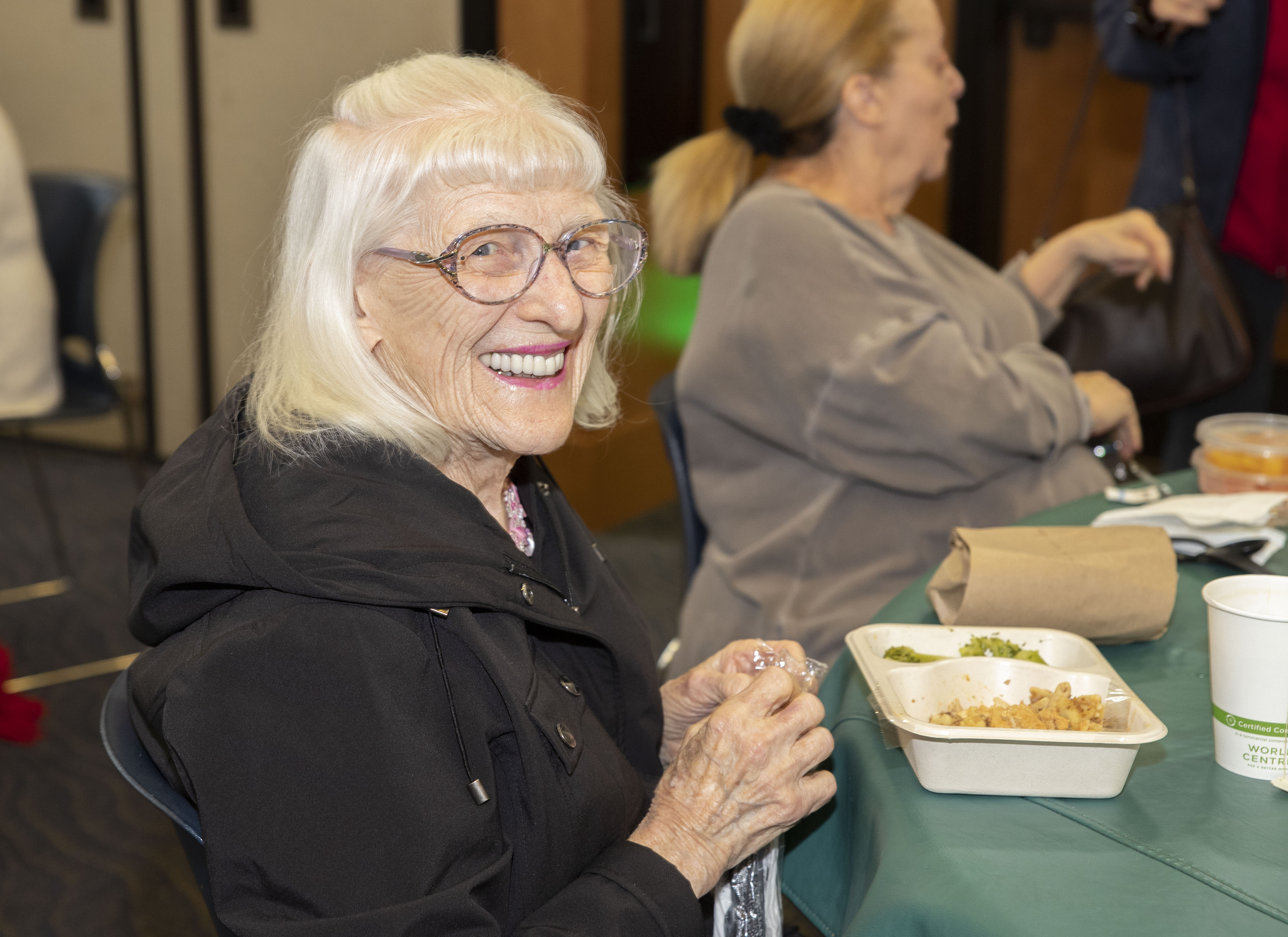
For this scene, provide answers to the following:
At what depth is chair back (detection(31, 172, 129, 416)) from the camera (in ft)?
11.4

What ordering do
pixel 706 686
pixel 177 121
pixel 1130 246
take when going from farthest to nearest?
pixel 177 121 → pixel 1130 246 → pixel 706 686

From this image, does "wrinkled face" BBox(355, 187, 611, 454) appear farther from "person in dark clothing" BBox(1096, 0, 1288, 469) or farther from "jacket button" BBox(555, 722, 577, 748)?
"person in dark clothing" BBox(1096, 0, 1288, 469)

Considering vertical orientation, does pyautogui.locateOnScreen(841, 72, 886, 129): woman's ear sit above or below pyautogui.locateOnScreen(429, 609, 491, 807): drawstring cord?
above

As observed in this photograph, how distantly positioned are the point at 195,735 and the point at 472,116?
611 millimetres

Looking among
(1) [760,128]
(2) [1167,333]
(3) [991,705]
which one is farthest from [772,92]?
(3) [991,705]

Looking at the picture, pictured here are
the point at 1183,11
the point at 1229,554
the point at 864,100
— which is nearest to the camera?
the point at 1229,554

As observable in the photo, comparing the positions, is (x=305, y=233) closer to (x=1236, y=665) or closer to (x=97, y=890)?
(x=1236, y=665)

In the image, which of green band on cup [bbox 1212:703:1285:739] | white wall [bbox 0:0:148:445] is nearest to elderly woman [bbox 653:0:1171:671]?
green band on cup [bbox 1212:703:1285:739]

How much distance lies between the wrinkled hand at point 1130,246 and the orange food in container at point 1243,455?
1.84 feet

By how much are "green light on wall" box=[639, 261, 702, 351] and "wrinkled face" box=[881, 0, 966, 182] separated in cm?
196

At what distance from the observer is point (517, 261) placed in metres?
1.20

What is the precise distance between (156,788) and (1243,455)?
1.50 metres

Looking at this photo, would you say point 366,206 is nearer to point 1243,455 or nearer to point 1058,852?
point 1058,852

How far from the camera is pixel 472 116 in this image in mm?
1188
